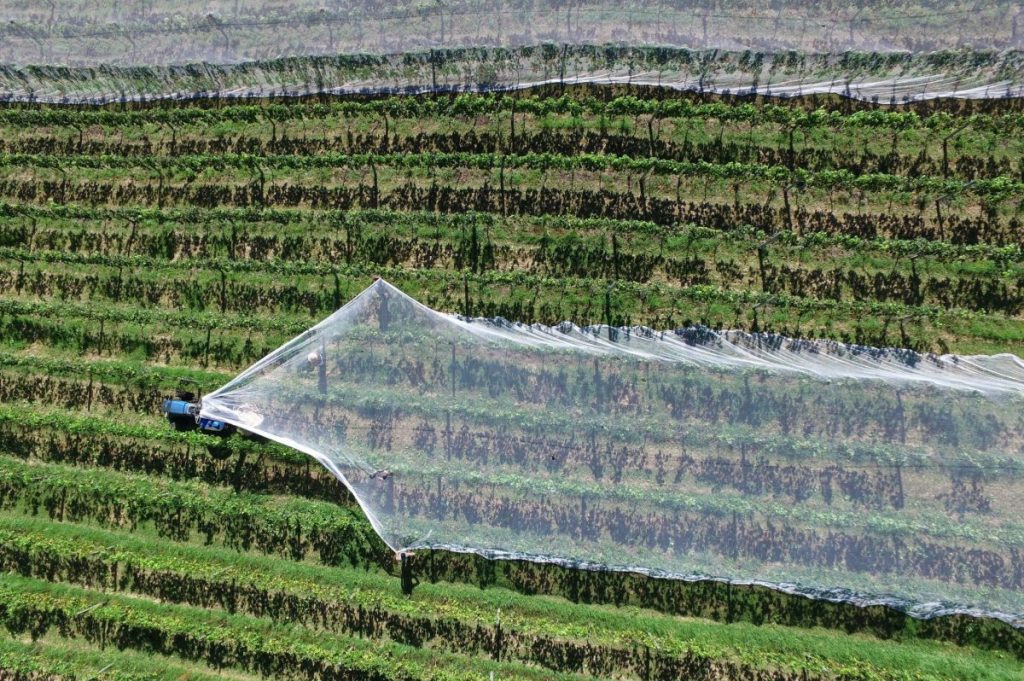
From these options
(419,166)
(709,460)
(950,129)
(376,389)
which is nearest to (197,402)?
(376,389)

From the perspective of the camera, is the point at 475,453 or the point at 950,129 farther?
the point at 950,129

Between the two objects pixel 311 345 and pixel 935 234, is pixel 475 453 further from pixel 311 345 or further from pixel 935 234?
pixel 935 234

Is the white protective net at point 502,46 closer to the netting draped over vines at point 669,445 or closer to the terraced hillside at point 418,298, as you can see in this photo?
the terraced hillside at point 418,298

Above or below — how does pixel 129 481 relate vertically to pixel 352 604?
above

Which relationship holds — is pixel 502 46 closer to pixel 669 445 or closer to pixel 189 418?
pixel 669 445

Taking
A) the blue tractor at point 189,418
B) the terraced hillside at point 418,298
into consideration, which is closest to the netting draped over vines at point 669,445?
the blue tractor at point 189,418

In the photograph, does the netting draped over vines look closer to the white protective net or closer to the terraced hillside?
the terraced hillside

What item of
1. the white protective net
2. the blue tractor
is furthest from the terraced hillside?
the white protective net

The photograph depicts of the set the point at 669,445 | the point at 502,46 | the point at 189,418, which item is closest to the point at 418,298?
the point at 189,418
